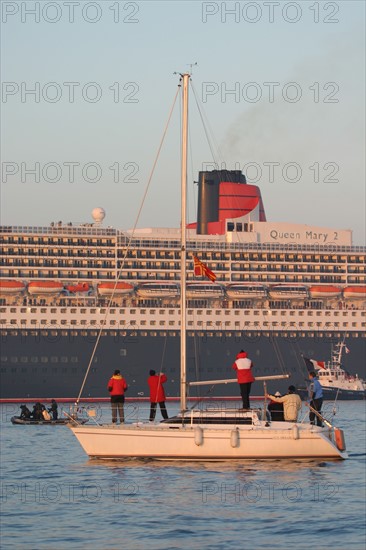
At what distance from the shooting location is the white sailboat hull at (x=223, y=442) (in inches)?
1145

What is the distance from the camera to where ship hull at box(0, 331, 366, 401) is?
77875mm

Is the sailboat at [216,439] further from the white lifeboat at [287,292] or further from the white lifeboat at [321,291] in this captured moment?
the white lifeboat at [321,291]

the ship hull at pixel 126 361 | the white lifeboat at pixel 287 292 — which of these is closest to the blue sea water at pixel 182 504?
the ship hull at pixel 126 361

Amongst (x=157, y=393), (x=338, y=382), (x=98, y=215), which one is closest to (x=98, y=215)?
(x=98, y=215)

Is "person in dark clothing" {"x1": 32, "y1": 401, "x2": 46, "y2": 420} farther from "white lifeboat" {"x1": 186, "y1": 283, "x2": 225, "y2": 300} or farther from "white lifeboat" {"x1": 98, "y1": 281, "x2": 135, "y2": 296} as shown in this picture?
"white lifeboat" {"x1": 186, "y1": 283, "x2": 225, "y2": 300}

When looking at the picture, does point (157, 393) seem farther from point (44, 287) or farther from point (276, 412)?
point (44, 287)

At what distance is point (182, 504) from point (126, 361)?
56.6 meters

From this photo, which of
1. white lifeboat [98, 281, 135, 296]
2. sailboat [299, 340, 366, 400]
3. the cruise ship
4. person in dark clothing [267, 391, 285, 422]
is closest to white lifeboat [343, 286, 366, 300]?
the cruise ship

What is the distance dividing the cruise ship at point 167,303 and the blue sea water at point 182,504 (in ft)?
157

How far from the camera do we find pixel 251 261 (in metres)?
87.0

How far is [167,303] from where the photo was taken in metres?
84.9

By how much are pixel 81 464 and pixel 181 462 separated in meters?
2.46

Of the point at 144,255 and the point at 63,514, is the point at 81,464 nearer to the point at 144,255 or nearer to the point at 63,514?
the point at 63,514

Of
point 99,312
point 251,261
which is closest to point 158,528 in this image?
point 99,312
